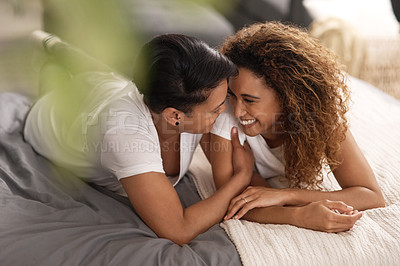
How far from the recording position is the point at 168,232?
3.70ft

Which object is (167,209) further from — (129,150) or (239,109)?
(239,109)

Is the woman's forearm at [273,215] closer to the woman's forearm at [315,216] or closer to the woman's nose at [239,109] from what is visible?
the woman's forearm at [315,216]

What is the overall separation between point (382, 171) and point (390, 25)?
5.59 feet

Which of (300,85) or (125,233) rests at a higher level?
(300,85)

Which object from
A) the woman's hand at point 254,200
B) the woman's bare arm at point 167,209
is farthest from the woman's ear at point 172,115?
the woman's hand at point 254,200

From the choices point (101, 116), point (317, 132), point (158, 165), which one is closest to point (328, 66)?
point (317, 132)

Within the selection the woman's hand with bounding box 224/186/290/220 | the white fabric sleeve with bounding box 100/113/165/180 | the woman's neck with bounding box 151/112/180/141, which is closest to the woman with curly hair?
the woman's hand with bounding box 224/186/290/220

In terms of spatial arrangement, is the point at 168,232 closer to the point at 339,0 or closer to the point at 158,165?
the point at 158,165

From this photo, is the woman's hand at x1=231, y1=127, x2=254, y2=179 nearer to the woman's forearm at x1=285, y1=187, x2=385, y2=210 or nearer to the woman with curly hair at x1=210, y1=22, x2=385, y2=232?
the woman with curly hair at x1=210, y1=22, x2=385, y2=232

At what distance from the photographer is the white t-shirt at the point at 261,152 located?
137 cm

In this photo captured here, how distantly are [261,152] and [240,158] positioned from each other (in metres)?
0.12

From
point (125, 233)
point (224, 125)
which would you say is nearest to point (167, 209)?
point (125, 233)

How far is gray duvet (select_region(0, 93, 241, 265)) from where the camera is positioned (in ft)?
3.36

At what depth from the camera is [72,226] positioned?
115cm
